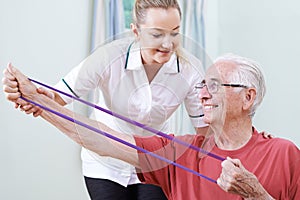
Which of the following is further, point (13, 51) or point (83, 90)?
point (13, 51)

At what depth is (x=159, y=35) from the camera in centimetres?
138

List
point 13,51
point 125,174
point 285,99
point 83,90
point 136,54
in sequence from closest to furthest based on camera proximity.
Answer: point 136,54, point 83,90, point 125,174, point 13,51, point 285,99

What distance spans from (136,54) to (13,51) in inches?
50.4

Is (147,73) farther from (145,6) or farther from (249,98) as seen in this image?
(249,98)

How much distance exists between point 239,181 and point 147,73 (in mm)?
398

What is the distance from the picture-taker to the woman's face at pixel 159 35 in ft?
4.52

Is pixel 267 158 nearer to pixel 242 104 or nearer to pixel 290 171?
pixel 290 171

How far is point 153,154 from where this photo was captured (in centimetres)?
147

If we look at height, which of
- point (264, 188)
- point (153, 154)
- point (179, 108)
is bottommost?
point (264, 188)

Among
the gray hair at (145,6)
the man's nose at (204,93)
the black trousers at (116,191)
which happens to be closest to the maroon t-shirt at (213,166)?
the man's nose at (204,93)

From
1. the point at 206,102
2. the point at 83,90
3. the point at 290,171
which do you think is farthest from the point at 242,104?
the point at 83,90

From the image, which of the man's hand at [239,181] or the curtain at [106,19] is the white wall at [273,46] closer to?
the curtain at [106,19]

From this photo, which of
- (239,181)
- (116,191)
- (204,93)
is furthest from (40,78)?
(239,181)

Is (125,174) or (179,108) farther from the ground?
(179,108)
